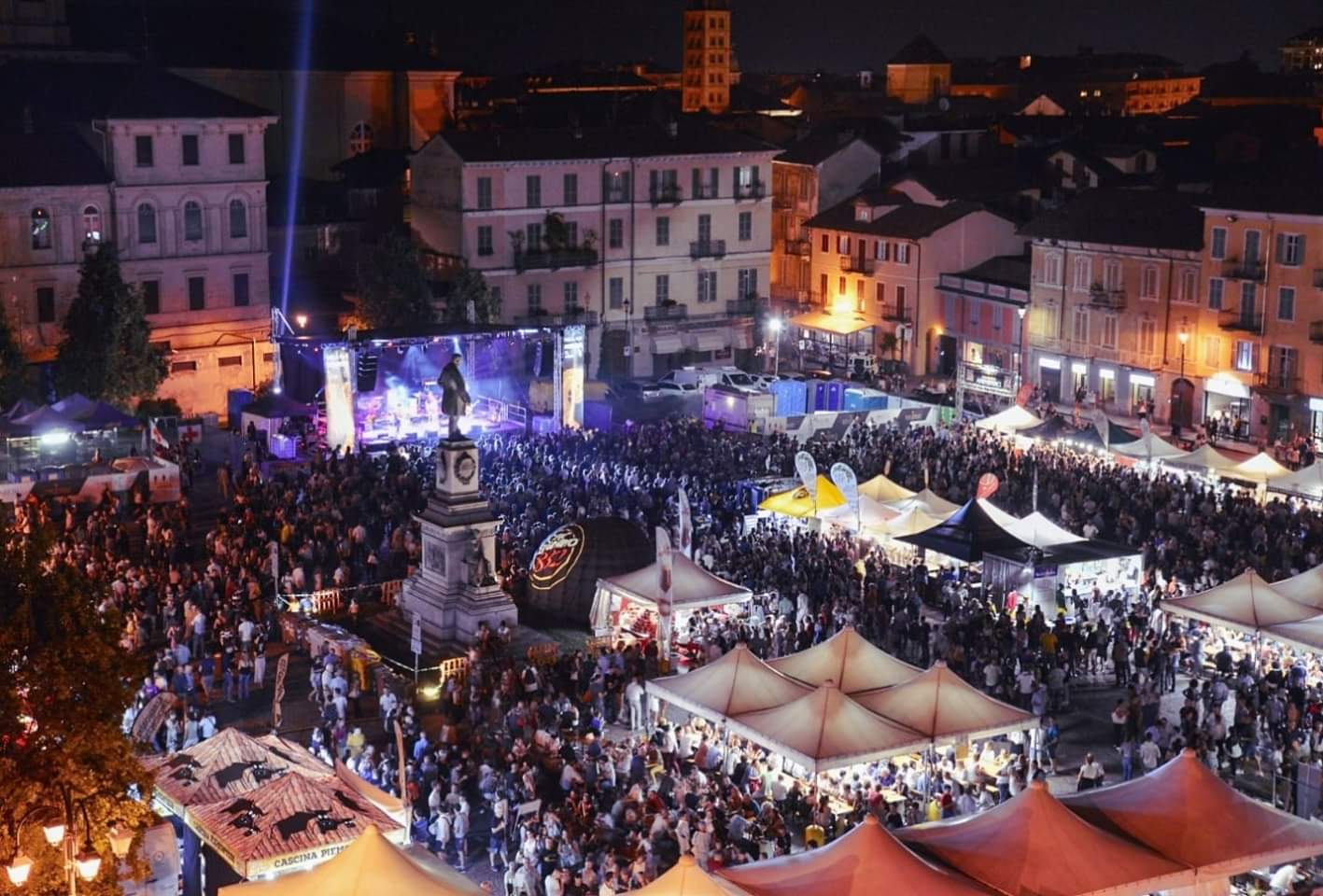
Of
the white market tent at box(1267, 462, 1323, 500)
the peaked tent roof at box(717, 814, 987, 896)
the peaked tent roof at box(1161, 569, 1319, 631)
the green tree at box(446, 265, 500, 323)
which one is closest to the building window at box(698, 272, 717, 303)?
the green tree at box(446, 265, 500, 323)

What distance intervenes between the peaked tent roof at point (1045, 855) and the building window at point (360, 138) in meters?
57.5

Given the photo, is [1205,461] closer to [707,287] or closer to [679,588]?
[679,588]

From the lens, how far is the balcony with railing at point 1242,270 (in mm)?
52531

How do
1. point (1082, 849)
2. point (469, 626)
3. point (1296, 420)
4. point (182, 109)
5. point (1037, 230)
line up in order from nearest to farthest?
point (1082, 849) → point (469, 626) → point (1296, 420) → point (182, 109) → point (1037, 230)

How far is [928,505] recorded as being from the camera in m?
36.6

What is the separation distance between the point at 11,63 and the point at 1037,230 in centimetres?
3424

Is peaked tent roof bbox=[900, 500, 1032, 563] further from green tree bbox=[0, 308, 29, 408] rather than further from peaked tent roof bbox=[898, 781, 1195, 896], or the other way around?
green tree bbox=[0, 308, 29, 408]

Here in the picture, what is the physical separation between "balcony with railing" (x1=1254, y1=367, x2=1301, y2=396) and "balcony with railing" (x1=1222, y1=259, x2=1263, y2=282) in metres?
2.73

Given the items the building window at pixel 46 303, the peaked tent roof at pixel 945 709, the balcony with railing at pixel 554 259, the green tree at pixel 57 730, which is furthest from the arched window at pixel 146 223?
the green tree at pixel 57 730

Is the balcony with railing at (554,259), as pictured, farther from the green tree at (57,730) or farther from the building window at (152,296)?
the green tree at (57,730)

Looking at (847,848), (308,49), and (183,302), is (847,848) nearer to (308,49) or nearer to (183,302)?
(183,302)

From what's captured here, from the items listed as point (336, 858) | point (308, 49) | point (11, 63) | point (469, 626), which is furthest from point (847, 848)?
point (308, 49)

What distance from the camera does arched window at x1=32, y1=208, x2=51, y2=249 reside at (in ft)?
172

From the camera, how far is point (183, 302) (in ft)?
184
